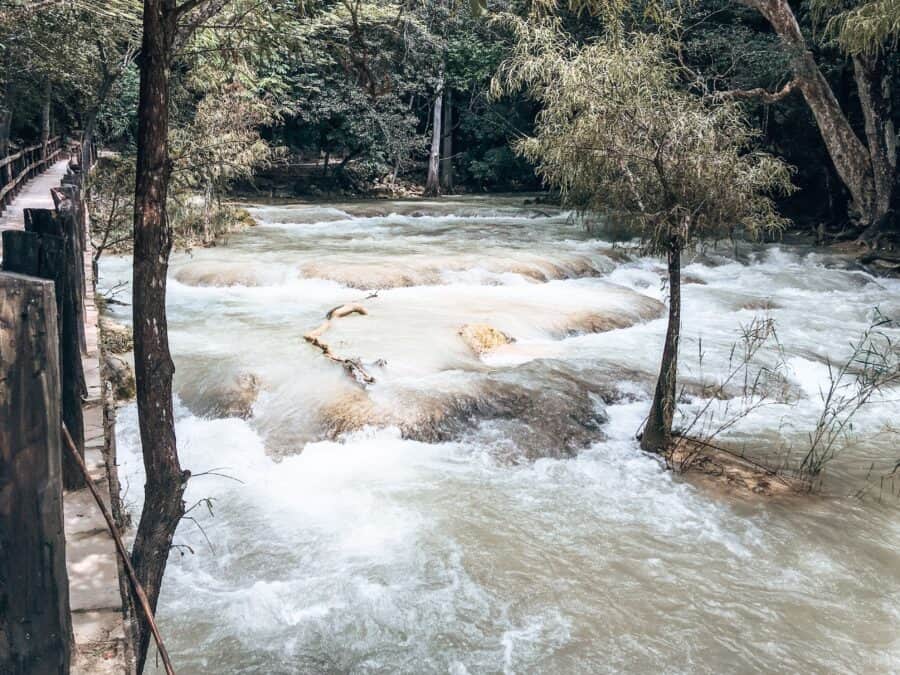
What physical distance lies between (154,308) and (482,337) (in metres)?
6.53

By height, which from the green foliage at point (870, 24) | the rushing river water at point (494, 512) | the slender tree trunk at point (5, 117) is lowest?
the rushing river water at point (494, 512)

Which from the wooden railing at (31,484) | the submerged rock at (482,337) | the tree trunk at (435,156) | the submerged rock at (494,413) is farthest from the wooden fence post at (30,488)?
the tree trunk at (435,156)

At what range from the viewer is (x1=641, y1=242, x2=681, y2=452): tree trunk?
672 cm

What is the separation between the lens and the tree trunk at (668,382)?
265 inches

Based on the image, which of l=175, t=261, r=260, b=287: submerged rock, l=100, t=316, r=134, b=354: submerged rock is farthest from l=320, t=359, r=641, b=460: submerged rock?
l=175, t=261, r=260, b=287: submerged rock

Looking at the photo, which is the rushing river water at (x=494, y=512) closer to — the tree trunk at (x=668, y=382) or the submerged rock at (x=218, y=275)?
the tree trunk at (x=668, y=382)

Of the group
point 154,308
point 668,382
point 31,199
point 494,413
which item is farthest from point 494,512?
point 31,199

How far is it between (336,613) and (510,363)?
4732 millimetres

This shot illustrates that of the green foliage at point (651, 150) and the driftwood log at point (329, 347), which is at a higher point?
the green foliage at point (651, 150)

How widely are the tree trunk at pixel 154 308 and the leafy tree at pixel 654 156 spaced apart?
4249 mm

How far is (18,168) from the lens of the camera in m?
15.8

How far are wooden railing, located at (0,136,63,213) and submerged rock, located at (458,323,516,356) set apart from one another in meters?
7.80

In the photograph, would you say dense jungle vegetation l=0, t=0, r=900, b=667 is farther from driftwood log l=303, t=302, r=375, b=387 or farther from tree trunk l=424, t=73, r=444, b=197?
driftwood log l=303, t=302, r=375, b=387

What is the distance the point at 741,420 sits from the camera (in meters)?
7.82
